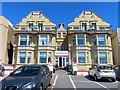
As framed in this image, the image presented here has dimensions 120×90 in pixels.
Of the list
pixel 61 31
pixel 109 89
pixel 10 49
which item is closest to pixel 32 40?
pixel 10 49

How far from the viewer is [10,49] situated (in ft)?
130

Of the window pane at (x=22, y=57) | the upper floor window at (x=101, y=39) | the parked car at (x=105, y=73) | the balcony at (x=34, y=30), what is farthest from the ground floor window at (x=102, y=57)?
the parked car at (x=105, y=73)

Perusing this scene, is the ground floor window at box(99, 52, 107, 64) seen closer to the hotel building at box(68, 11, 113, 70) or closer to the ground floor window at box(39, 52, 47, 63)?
the hotel building at box(68, 11, 113, 70)

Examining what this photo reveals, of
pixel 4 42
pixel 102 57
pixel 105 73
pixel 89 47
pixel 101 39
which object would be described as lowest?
pixel 105 73

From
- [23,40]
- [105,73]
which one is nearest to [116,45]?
[23,40]

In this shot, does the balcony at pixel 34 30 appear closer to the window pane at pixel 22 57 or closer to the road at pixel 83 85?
the window pane at pixel 22 57

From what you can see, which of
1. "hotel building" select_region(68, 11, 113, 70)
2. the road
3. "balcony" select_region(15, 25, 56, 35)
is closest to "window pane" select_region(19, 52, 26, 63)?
"balcony" select_region(15, 25, 56, 35)

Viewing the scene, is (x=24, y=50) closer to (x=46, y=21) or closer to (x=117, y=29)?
(x=46, y=21)

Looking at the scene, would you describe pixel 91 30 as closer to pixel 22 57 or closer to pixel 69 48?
pixel 69 48

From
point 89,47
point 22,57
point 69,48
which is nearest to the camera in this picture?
point 22,57

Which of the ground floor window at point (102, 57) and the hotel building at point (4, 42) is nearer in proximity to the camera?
the hotel building at point (4, 42)

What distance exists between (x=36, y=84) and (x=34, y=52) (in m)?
28.3

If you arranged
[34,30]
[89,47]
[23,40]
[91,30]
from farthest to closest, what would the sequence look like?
1. [91,30]
2. [34,30]
3. [89,47]
4. [23,40]

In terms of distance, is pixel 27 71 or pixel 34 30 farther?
pixel 34 30
